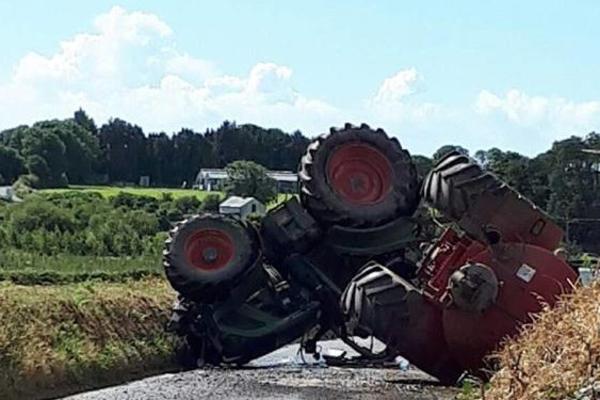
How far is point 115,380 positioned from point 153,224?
65.9ft

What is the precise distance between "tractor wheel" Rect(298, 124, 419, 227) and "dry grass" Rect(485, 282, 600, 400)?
8.68 meters

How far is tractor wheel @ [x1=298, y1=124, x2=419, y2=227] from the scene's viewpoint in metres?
16.7

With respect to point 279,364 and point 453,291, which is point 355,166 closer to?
point 279,364

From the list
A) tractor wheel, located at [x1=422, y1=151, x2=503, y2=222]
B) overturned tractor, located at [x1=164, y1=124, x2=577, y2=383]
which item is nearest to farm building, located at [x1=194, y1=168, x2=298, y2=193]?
overturned tractor, located at [x1=164, y1=124, x2=577, y2=383]

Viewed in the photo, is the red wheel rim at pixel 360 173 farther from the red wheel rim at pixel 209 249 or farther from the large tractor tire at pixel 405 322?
the large tractor tire at pixel 405 322

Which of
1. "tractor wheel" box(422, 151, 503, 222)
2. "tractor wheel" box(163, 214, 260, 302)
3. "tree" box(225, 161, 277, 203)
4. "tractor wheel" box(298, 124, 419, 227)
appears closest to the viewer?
"tractor wheel" box(422, 151, 503, 222)

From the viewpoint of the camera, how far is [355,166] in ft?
56.9

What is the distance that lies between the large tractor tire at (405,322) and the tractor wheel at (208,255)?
177 inches

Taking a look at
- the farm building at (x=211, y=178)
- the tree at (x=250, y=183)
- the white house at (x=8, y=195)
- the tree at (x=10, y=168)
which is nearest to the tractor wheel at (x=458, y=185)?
the tree at (x=250, y=183)

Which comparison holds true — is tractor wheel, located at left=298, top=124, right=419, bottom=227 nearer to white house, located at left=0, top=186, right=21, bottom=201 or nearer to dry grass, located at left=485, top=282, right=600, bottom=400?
dry grass, located at left=485, top=282, right=600, bottom=400

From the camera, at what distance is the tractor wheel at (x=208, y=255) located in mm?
16953

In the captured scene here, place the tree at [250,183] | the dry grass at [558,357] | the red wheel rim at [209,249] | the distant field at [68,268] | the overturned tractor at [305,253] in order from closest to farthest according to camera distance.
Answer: the dry grass at [558,357], the overturned tractor at [305,253], the red wheel rim at [209,249], the distant field at [68,268], the tree at [250,183]

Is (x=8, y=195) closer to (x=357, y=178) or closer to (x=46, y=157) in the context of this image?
(x=46, y=157)

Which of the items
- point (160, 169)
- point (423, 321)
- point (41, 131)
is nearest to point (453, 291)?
point (423, 321)
